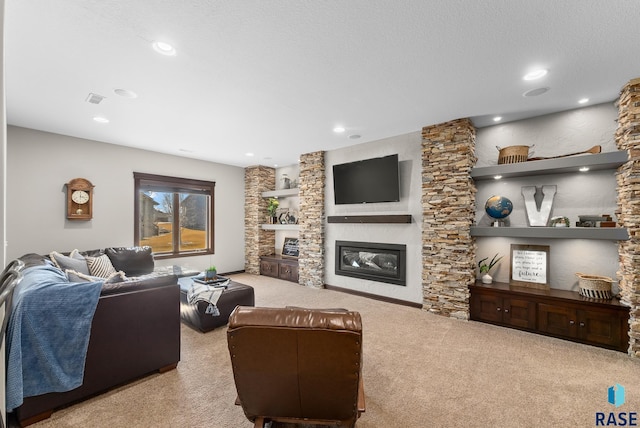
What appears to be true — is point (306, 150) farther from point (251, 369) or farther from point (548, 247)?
point (251, 369)

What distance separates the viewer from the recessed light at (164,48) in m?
2.16

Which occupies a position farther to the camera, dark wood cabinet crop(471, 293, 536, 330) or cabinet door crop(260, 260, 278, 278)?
cabinet door crop(260, 260, 278, 278)

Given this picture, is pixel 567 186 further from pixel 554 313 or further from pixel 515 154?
pixel 554 313

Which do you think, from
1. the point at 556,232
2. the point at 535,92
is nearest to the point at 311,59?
the point at 535,92

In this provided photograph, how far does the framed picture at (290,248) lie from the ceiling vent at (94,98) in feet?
14.6

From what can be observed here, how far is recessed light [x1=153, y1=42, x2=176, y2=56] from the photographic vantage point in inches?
84.9

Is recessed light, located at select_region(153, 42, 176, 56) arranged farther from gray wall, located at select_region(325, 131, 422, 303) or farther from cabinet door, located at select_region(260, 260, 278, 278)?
cabinet door, located at select_region(260, 260, 278, 278)

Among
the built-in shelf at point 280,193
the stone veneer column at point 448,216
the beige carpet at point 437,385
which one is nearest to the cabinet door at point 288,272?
the built-in shelf at point 280,193

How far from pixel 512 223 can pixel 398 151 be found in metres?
1.97

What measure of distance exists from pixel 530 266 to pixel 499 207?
888 mm

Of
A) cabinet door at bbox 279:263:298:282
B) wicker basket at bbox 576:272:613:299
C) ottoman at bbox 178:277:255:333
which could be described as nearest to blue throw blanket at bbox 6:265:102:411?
ottoman at bbox 178:277:255:333

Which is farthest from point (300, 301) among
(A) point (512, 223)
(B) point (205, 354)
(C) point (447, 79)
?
(C) point (447, 79)

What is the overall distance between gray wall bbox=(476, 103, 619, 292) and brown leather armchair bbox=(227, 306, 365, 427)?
3.49 metres

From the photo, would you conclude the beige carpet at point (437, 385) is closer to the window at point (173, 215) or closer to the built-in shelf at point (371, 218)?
the built-in shelf at point (371, 218)
